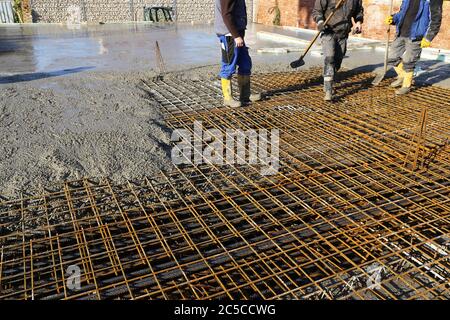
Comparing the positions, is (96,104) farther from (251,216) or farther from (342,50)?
(342,50)

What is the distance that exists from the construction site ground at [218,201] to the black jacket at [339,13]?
919 mm

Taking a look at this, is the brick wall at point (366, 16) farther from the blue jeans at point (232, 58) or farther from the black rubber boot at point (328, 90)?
the blue jeans at point (232, 58)

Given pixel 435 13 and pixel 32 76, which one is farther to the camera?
pixel 32 76

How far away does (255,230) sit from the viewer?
8.77 feet

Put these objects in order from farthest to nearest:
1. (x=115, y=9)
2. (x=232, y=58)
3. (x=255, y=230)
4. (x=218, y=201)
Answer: (x=115, y=9)
(x=232, y=58)
(x=218, y=201)
(x=255, y=230)

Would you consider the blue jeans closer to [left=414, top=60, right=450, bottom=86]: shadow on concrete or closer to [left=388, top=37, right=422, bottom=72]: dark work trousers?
[left=388, top=37, right=422, bottom=72]: dark work trousers

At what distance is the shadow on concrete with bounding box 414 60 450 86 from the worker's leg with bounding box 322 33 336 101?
1.87 meters

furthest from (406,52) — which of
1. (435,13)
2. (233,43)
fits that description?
(233,43)

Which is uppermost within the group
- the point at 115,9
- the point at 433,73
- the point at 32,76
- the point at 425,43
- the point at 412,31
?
the point at 115,9

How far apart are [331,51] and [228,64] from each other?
1.43 metres

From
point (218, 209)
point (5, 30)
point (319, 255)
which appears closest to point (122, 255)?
point (218, 209)

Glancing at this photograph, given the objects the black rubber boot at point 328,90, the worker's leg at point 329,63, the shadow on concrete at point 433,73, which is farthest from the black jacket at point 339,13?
the shadow on concrete at point 433,73

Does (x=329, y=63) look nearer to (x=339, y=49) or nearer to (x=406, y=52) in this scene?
(x=339, y=49)

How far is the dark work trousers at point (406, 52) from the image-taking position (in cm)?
555
